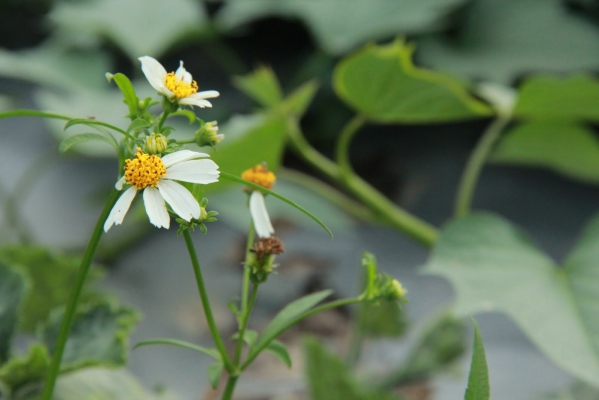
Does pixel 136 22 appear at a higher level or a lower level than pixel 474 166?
higher

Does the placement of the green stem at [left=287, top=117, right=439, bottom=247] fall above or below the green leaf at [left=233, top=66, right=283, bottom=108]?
below

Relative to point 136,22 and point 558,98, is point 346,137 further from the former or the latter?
point 136,22

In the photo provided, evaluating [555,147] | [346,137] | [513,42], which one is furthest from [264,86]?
[513,42]

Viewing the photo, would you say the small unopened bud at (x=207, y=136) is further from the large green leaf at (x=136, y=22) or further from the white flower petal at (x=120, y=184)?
the large green leaf at (x=136, y=22)

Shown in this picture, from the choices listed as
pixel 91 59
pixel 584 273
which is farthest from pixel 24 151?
pixel 584 273

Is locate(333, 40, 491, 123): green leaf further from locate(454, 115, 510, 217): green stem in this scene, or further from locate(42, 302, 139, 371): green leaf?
locate(42, 302, 139, 371): green leaf

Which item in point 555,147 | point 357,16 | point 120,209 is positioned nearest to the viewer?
point 120,209

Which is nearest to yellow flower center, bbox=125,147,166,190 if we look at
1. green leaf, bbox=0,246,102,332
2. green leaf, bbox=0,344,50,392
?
green leaf, bbox=0,344,50,392
